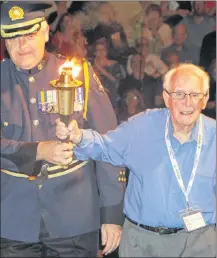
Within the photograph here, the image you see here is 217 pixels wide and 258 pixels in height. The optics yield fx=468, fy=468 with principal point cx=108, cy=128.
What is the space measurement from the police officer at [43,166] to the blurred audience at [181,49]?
287 mm

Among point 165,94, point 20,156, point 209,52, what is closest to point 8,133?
Answer: point 20,156

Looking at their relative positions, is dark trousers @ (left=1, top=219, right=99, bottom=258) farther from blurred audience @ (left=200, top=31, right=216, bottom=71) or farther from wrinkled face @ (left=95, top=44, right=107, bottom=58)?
blurred audience @ (left=200, top=31, right=216, bottom=71)

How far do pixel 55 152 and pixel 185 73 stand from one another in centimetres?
49

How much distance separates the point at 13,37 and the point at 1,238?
659mm

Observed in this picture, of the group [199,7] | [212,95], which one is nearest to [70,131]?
[212,95]

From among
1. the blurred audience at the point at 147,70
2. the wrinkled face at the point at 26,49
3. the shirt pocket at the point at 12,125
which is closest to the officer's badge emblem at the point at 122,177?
the blurred audience at the point at 147,70

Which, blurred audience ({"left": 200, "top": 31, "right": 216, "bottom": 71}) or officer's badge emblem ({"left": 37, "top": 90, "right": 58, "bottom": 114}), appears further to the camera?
blurred audience ({"left": 200, "top": 31, "right": 216, "bottom": 71})

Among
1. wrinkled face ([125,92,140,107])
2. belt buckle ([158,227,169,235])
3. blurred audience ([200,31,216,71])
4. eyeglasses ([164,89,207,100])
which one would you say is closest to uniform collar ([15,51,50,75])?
wrinkled face ([125,92,140,107])

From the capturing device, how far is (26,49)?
1454mm

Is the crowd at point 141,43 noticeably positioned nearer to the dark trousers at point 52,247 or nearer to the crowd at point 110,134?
the crowd at point 110,134

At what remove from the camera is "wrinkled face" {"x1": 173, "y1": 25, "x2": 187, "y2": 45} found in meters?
1.64

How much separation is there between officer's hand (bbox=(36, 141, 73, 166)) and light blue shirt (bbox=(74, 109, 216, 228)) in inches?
4.6

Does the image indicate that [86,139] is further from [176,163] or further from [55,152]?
[176,163]

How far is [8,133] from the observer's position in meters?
1.48
